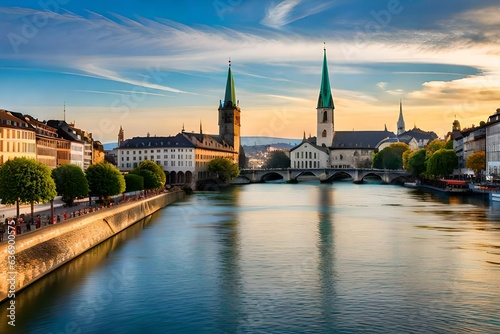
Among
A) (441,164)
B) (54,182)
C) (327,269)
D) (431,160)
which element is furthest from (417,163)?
(327,269)

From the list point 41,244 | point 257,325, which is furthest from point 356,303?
point 41,244

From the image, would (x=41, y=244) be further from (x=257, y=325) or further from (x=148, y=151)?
(x=148, y=151)

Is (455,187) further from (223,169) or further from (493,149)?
(223,169)

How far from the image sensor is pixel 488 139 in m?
101

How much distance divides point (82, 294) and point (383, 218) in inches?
1489

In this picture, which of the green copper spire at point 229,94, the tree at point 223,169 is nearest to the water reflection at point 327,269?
the tree at point 223,169

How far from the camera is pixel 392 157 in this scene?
16925 centimetres

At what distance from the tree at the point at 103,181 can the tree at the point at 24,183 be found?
20302 millimetres

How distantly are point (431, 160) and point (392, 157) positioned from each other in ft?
182

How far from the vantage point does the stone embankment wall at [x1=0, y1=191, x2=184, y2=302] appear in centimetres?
2625

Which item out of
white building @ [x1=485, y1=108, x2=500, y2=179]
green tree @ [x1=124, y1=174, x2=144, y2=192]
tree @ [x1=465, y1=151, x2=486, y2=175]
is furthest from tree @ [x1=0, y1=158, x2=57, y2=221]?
tree @ [x1=465, y1=151, x2=486, y2=175]

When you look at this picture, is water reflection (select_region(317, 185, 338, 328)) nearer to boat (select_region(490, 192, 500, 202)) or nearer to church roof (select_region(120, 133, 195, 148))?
boat (select_region(490, 192, 500, 202))

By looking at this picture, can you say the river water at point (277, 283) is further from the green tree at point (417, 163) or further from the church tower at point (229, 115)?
the church tower at point (229, 115)

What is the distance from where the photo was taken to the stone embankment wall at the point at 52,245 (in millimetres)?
26250
